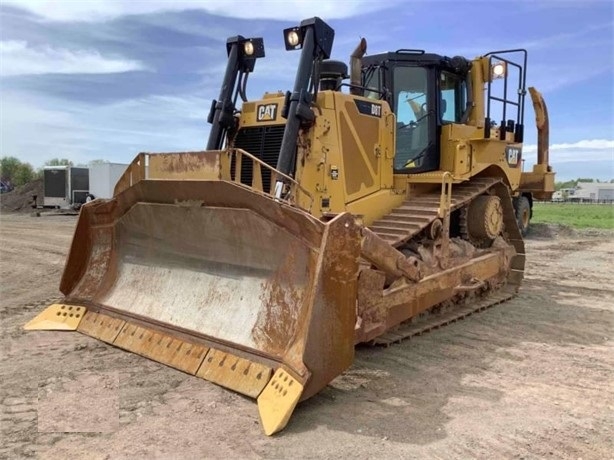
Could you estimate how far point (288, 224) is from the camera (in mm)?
4098

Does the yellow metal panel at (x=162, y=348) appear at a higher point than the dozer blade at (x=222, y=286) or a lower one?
lower

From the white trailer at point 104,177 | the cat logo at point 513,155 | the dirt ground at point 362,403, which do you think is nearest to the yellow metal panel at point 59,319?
the dirt ground at point 362,403

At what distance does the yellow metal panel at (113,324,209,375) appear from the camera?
4.37 m

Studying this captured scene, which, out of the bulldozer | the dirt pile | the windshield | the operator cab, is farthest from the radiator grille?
the dirt pile

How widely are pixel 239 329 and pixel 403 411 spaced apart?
1.33 metres

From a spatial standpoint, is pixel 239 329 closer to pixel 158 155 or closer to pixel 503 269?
pixel 158 155

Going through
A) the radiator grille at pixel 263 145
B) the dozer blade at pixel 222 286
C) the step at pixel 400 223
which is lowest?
the dozer blade at pixel 222 286

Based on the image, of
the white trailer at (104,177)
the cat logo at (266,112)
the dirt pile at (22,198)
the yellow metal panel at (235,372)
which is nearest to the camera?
the yellow metal panel at (235,372)

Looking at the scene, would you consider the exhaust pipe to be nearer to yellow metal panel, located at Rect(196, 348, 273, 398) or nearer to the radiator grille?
the radiator grille

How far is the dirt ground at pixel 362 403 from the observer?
10.8 ft

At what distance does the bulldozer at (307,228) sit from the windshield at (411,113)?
2 cm

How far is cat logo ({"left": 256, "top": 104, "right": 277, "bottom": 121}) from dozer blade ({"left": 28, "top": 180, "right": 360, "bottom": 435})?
1.50 m

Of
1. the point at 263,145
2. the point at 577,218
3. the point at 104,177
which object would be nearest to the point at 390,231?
the point at 263,145

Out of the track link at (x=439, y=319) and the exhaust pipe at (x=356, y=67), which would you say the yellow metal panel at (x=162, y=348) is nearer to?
the track link at (x=439, y=319)
